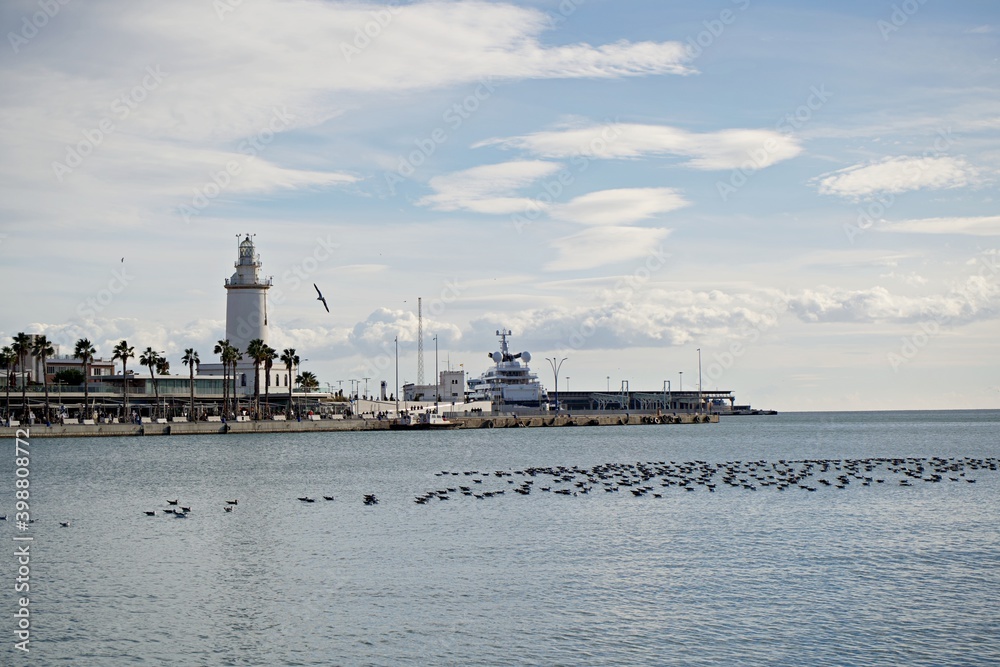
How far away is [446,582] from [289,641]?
252 inches

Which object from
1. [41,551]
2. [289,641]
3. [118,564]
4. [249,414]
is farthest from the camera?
[249,414]

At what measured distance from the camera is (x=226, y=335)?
446 ft

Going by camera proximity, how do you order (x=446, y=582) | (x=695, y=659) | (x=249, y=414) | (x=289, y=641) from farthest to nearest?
(x=249, y=414) → (x=446, y=582) → (x=289, y=641) → (x=695, y=659)

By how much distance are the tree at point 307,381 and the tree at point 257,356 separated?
62.1 feet

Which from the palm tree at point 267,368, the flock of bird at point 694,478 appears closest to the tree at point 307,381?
the palm tree at point 267,368

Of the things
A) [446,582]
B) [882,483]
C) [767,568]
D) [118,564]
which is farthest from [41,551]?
[882,483]

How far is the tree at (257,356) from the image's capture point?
12531cm

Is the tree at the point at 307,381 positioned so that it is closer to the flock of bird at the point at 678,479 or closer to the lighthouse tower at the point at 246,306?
the lighthouse tower at the point at 246,306

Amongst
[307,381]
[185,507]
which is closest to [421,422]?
[307,381]

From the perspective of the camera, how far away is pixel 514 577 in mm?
30000

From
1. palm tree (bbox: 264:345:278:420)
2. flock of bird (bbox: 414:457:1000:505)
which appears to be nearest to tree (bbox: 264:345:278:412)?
palm tree (bbox: 264:345:278:420)

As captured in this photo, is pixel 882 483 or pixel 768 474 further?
pixel 768 474

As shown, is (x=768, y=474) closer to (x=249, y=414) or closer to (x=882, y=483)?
(x=882, y=483)

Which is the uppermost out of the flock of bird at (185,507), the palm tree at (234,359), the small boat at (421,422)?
the palm tree at (234,359)
